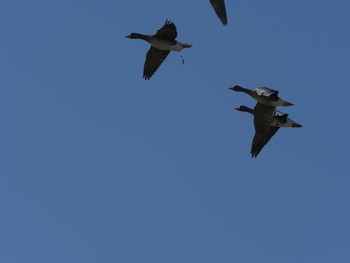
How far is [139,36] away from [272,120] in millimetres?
8521

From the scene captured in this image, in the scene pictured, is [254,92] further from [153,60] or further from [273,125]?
[153,60]

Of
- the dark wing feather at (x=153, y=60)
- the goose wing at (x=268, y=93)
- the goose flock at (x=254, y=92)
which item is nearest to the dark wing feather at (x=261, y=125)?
the goose flock at (x=254, y=92)

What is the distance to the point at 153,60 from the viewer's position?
55.8 m

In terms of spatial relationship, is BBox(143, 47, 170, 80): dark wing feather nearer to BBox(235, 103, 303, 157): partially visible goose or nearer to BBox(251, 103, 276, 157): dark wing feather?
BBox(235, 103, 303, 157): partially visible goose

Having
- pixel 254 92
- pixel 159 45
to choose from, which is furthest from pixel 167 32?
pixel 254 92

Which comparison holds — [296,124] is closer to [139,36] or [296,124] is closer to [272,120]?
[272,120]

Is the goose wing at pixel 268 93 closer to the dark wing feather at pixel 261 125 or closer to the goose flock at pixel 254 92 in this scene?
the goose flock at pixel 254 92

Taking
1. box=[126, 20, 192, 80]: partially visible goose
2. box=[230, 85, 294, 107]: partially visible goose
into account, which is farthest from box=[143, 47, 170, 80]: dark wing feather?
box=[230, 85, 294, 107]: partially visible goose

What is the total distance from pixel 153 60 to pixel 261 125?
7.19 meters

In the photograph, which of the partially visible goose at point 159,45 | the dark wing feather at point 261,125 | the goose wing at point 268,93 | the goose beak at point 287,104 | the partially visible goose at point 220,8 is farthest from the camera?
the partially visible goose at point 159,45

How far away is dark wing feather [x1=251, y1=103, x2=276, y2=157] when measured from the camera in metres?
52.0

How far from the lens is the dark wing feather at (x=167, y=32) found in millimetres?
52625

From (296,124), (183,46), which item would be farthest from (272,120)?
(183,46)

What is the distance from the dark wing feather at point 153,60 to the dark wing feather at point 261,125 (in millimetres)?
6247
